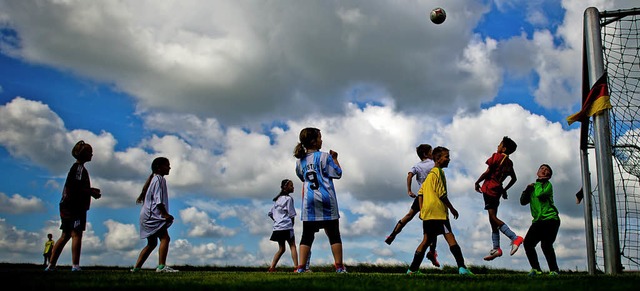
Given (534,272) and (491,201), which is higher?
(491,201)

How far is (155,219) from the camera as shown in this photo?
956 cm

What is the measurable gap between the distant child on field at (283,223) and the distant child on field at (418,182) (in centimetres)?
231

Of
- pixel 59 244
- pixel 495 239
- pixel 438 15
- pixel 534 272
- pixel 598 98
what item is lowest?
pixel 534 272

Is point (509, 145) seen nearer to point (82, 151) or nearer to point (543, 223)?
point (543, 223)

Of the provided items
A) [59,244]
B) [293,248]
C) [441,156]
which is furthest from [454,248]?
[59,244]

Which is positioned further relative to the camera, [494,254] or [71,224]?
[494,254]

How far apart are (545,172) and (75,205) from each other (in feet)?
28.7

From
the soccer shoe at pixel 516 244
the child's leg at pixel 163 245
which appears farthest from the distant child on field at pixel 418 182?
the child's leg at pixel 163 245

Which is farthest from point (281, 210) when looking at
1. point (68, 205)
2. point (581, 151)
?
point (581, 151)

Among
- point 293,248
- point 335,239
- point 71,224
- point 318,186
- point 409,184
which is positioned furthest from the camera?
point 293,248

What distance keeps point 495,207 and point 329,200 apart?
13.2ft

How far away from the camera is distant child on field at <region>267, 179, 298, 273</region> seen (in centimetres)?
1237

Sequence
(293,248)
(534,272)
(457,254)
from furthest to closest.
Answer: (293,248) → (534,272) → (457,254)

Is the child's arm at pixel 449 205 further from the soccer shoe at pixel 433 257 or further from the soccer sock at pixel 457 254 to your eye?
the soccer shoe at pixel 433 257
